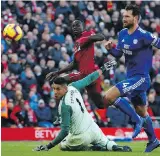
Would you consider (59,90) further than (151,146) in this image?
No

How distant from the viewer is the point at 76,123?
12758 millimetres

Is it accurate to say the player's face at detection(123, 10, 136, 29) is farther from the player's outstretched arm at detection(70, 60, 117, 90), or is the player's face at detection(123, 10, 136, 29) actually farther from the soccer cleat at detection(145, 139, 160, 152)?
the soccer cleat at detection(145, 139, 160, 152)

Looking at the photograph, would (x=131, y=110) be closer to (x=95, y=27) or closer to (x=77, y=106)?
(x=77, y=106)

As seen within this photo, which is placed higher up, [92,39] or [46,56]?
[46,56]

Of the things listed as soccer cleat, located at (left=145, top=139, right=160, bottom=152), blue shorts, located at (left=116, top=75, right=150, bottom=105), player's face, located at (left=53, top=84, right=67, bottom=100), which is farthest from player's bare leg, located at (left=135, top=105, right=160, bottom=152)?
player's face, located at (left=53, top=84, right=67, bottom=100)

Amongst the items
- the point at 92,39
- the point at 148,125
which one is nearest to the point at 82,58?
the point at 92,39

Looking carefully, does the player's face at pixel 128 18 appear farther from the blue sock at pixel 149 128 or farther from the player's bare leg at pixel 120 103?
the blue sock at pixel 149 128

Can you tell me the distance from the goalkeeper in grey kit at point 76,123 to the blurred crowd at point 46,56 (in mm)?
5661

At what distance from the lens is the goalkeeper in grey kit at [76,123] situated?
12.2 metres

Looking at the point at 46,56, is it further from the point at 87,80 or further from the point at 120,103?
the point at 87,80

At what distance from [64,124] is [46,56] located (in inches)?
411

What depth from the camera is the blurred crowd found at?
66.8ft

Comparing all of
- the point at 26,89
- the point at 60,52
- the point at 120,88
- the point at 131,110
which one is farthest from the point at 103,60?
the point at 120,88

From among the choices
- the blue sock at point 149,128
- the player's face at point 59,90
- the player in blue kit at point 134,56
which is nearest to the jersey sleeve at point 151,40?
the player in blue kit at point 134,56
